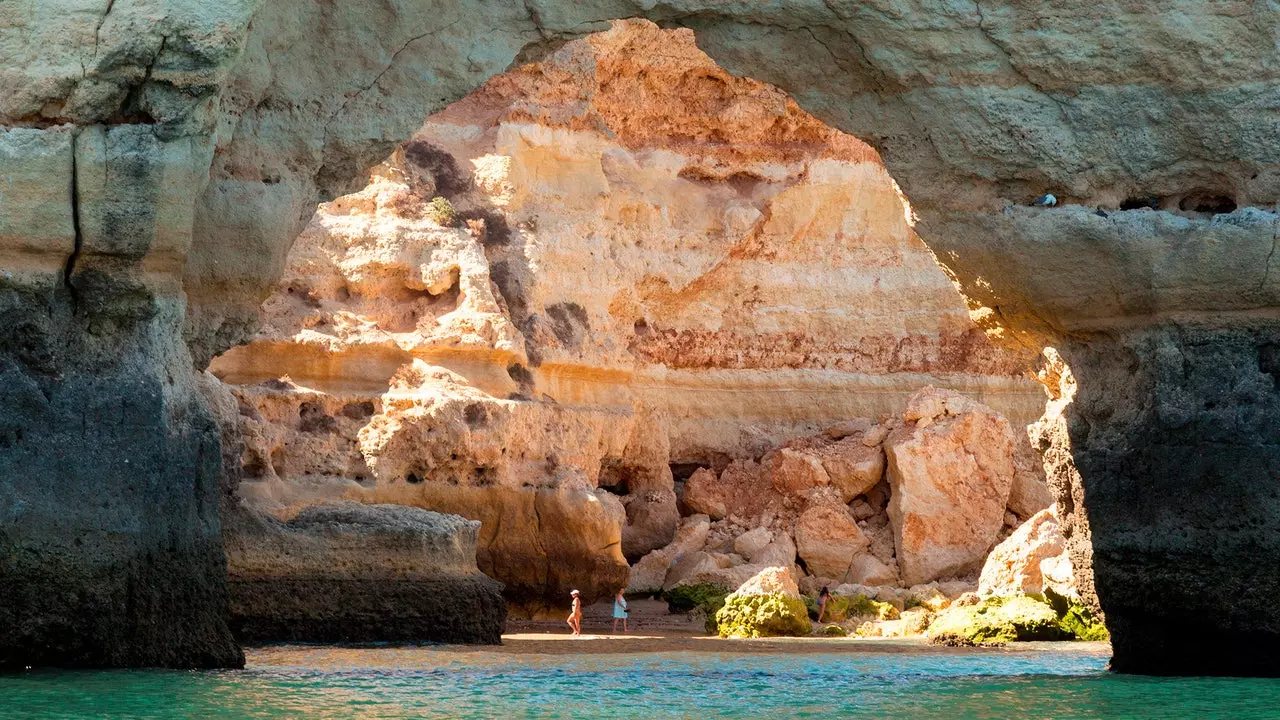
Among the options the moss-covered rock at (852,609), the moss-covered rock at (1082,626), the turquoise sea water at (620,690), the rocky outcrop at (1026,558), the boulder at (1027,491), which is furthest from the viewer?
the boulder at (1027,491)

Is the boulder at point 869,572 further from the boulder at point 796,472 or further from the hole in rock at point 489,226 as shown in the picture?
the hole in rock at point 489,226

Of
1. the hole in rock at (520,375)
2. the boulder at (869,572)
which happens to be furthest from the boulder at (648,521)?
the hole in rock at (520,375)

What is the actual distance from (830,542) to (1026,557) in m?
5.55

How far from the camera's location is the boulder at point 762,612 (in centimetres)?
1884

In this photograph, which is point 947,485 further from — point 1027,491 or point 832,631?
point 832,631

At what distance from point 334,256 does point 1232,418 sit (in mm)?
12431

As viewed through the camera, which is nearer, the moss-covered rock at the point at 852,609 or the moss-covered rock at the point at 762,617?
the moss-covered rock at the point at 762,617

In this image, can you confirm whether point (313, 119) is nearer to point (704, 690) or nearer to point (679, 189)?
point (704, 690)

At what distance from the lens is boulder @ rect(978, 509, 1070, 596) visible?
61.5 feet

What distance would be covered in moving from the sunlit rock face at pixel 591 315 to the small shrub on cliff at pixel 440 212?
0.05m

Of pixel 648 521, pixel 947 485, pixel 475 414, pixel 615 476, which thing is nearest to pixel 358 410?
pixel 475 414

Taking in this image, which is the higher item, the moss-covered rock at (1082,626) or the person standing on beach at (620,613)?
the person standing on beach at (620,613)

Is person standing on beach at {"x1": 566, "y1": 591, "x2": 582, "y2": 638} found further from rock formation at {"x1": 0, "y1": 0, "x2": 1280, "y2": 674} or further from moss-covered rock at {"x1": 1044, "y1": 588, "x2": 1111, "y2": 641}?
rock formation at {"x1": 0, "y1": 0, "x2": 1280, "y2": 674}

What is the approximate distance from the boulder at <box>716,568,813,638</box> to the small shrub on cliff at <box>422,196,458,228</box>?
6083 mm
